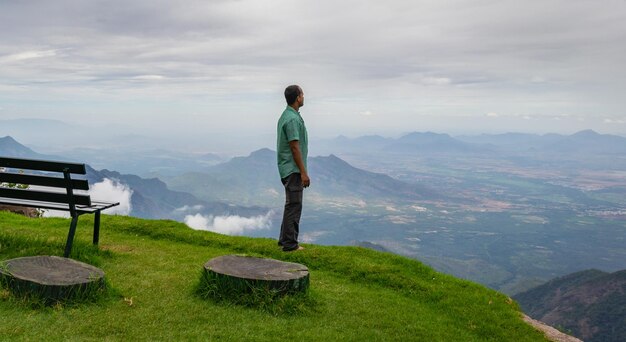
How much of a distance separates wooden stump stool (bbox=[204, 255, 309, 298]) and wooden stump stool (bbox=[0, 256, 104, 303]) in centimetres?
173

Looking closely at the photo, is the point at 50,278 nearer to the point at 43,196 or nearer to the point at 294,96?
the point at 43,196

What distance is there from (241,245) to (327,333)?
18.1ft

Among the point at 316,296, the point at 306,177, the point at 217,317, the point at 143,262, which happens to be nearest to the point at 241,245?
the point at 143,262

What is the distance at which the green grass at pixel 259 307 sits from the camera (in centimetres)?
652

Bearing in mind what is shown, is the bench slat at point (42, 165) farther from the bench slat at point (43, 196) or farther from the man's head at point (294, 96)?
the man's head at point (294, 96)

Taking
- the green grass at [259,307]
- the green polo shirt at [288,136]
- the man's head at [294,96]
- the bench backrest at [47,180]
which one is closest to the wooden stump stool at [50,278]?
the green grass at [259,307]

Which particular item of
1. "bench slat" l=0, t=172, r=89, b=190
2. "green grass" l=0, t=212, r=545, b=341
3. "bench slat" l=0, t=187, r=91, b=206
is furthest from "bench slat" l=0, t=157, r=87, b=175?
"green grass" l=0, t=212, r=545, b=341

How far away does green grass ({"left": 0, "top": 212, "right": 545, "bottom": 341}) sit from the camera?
6.52m

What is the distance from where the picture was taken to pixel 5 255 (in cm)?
920

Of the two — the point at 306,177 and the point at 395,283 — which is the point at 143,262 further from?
the point at 395,283

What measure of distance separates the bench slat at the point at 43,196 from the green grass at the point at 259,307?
0.98 metres

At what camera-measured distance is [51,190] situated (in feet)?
31.2

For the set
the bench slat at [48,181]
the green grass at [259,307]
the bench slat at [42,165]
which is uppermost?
Answer: the bench slat at [42,165]

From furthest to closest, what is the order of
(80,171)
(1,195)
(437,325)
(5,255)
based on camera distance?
(1,195) < (5,255) < (80,171) < (437,325)
